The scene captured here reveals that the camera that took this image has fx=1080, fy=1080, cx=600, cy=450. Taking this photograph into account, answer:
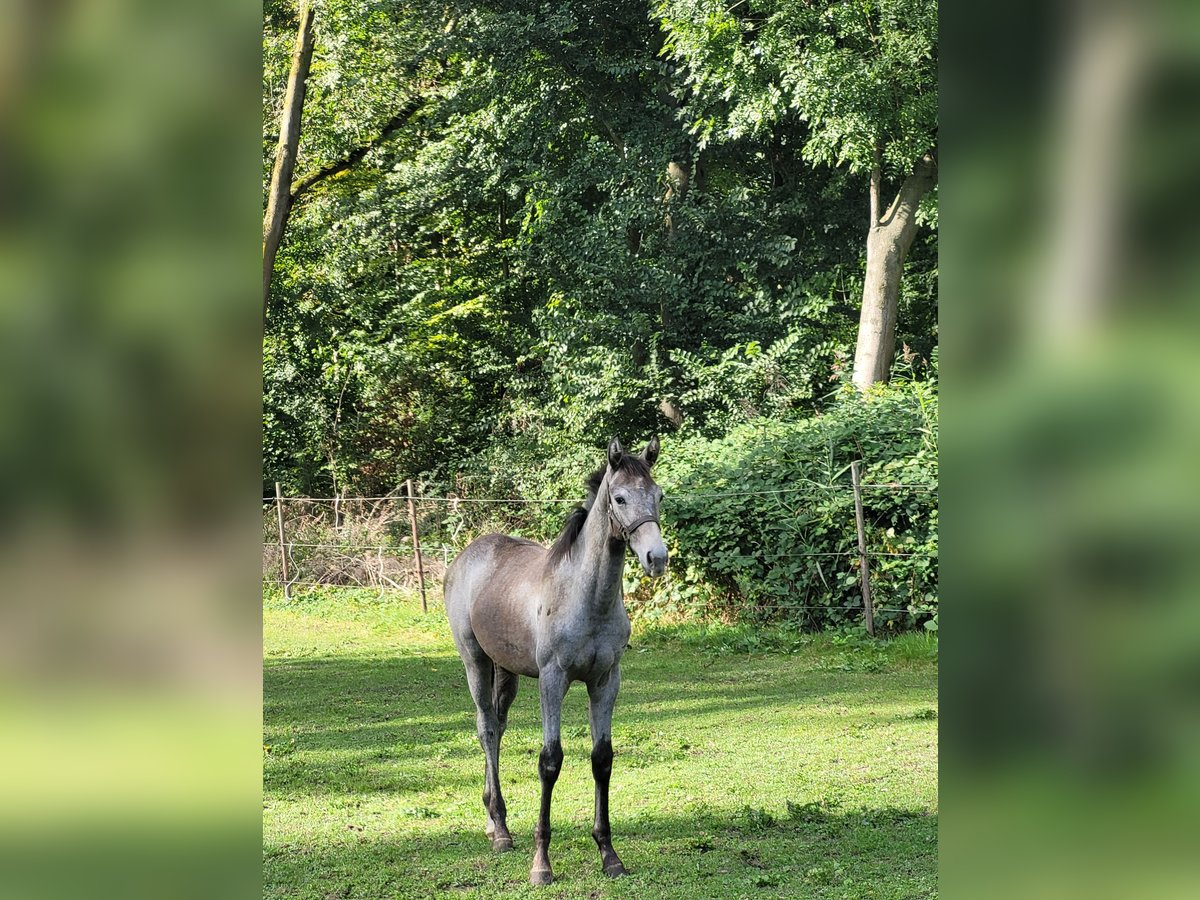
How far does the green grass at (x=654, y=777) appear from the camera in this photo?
4.85 m

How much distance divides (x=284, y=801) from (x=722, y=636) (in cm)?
615

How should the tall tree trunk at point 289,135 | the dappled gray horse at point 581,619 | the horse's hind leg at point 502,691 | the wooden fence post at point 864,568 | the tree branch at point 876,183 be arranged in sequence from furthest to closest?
the tree branch at point 876,183 → the wooden fence post at point 864,568 → the tall tree trunk at point 289,135 → the horse's hind leg at point 502,691 → the dappled gray horse at point 581,619

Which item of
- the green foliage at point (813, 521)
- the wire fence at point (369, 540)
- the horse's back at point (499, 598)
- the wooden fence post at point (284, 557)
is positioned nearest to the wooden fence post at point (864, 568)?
the green foliage at point (813, 521)

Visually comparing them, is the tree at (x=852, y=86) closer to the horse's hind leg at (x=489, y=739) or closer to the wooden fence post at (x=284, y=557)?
the wooden fence post at (x=284, y=557)

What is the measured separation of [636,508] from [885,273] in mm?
12464

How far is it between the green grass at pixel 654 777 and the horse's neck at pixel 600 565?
1.25 metres

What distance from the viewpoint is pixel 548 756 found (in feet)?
16.2

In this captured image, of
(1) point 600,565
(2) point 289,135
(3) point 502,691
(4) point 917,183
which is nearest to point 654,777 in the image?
(3) point 502,691

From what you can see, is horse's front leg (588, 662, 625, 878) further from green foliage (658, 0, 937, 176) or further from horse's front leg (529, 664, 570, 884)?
green foliage (658, 0, 937, 176)

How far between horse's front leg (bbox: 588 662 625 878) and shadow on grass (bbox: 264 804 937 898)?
5.7 inches

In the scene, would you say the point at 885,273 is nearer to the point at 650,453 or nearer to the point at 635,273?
the point at 635,273
